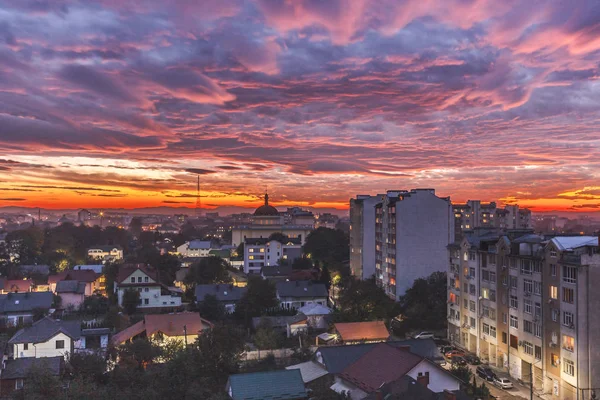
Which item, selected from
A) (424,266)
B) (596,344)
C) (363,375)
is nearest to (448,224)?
(424,266)

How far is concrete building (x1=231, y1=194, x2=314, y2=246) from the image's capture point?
102 meters

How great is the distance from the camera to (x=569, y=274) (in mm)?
26797

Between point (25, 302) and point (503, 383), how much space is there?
39463 millimetres

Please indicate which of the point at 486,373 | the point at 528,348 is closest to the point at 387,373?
the point at 486,373

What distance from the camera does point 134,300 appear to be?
1873 inches

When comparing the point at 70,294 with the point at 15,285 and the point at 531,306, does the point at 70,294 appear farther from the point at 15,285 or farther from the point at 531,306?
the point at 531,306

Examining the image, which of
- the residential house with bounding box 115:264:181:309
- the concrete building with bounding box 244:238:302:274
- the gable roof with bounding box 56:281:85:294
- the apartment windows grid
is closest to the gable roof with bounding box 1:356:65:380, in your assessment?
the residential house with bounding box 115:264:181:309

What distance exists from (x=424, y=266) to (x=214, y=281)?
23.3 m

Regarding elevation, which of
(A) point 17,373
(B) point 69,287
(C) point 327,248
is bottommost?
(A) point 17,373

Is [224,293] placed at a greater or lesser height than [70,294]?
greater

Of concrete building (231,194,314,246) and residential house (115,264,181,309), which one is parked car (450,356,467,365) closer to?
residential house (115,264,181,309)

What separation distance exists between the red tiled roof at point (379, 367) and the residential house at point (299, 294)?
82.7ft

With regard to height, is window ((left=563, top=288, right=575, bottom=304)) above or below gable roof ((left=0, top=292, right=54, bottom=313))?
above

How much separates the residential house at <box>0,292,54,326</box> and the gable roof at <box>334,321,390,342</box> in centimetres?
2705
